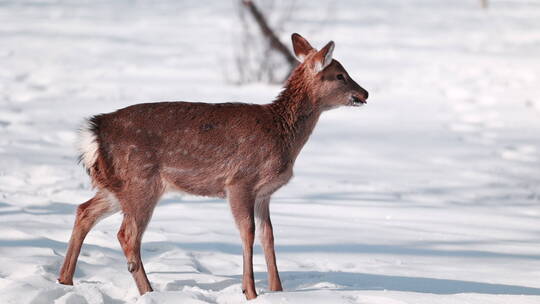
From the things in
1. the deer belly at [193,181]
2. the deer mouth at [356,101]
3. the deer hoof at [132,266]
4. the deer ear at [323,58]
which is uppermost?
the deer ear at [323,58]

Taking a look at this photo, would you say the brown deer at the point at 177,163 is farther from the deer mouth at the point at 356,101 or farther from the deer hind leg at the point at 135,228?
the deer mouth at the point at 356,101

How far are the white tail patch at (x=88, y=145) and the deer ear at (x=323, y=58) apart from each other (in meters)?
1.54

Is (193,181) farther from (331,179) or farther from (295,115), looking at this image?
(331,179)

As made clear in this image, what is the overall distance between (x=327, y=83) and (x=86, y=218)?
180 centimetres

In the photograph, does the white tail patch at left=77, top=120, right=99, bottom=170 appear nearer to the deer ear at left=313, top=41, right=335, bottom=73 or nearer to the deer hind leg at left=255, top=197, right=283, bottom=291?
the deer hind leg at left=255, top=197, right=283, bottom=291

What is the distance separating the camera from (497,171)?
34.0ft

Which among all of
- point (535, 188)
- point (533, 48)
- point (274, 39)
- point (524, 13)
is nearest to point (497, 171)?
point (535, 188)

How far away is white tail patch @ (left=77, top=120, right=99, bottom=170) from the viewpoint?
16.5 feet

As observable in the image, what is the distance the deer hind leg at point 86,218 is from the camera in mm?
5102

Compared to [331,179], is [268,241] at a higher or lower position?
higher

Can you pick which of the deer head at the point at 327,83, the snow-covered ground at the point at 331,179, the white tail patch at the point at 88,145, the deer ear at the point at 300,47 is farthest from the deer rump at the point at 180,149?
the deer ear at the point at 300,47

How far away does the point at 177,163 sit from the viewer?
5.07m

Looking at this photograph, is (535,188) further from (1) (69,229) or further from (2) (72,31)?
(2) (72,31)

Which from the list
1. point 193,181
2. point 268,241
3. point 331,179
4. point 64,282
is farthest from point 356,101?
point 331,179
